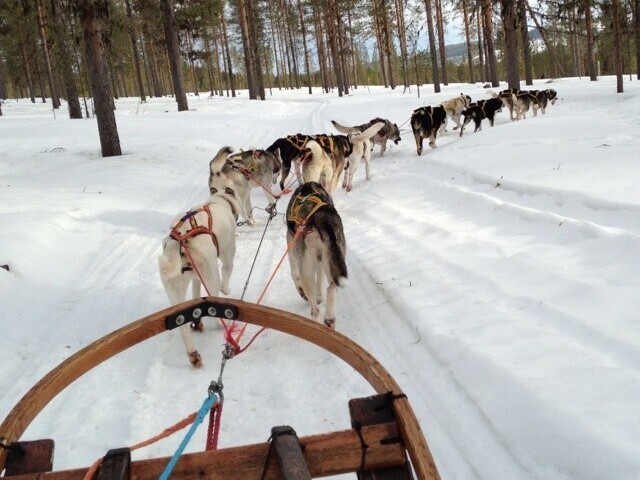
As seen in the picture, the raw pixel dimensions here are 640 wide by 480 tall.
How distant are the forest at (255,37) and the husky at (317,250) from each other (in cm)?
460

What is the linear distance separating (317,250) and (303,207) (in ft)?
1.48

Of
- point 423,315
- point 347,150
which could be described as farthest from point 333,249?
point 347,150

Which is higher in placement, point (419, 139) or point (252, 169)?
point (419, 139)

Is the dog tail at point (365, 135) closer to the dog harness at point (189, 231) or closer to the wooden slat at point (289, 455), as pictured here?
the dog harness at point (189, 231)

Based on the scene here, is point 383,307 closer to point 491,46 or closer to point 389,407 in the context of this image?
point 389,407

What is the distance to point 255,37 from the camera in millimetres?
34500

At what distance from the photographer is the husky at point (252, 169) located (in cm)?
678

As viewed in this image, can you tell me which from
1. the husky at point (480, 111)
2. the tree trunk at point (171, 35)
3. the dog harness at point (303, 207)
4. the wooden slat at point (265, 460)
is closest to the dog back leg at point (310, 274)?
the dog harness at point (303, 207)

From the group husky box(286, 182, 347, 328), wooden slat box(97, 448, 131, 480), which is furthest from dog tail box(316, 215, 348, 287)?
wooden slat box(97, 448, 131, 480)

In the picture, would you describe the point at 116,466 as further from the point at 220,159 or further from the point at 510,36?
the point at 510,36

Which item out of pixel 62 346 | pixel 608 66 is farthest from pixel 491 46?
pixel 62 346

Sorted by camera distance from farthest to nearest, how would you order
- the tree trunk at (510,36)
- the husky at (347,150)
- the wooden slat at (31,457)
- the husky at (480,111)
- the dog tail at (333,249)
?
the tree trunk at (510,36)
the husky at (480,111)
the husky at (347,150)
the dog tail at (333,249)
the wooden slat at (31,457)

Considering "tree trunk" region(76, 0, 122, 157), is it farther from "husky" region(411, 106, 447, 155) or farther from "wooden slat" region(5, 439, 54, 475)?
"wooden slat" region(5, 439, 54, 475)

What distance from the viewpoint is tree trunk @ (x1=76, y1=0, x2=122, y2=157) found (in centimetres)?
988
